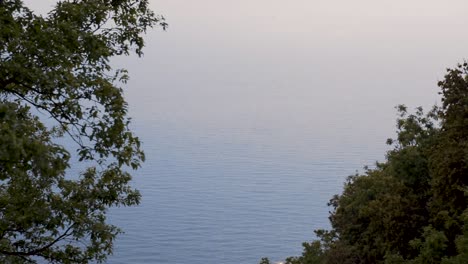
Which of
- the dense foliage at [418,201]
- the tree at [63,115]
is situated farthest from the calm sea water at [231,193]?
the tree at [63,115]

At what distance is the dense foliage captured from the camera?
25014 millimetres

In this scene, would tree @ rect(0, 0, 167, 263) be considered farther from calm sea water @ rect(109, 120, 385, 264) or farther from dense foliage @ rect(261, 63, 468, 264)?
calm sea water @ rect(109, 120, 385, 264)

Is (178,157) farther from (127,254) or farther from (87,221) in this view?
(87,221)

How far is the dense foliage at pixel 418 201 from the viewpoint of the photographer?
82.1ft

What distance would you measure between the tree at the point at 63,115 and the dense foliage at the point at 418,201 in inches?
476

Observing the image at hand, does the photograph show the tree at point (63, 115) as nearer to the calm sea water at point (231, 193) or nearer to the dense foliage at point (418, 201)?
the dense foliage at point (418, 201)

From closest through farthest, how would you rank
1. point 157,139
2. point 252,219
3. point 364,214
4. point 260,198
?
point 364,214 < point 252,219 < point 260,198 < point 157,139

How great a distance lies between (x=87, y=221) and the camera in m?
13.7

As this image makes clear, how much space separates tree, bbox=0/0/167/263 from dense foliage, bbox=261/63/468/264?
1209 cm

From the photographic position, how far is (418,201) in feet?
97.9

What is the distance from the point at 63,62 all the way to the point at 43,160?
8.77 feet

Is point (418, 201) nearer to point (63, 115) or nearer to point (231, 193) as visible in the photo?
point (63, 115)

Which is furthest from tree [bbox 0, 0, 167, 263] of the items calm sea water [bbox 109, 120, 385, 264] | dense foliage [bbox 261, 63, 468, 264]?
calm sea water [bbox 109, 120, 385, 264]

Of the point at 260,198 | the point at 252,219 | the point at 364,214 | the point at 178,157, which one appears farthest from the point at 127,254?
the point at 178,157
